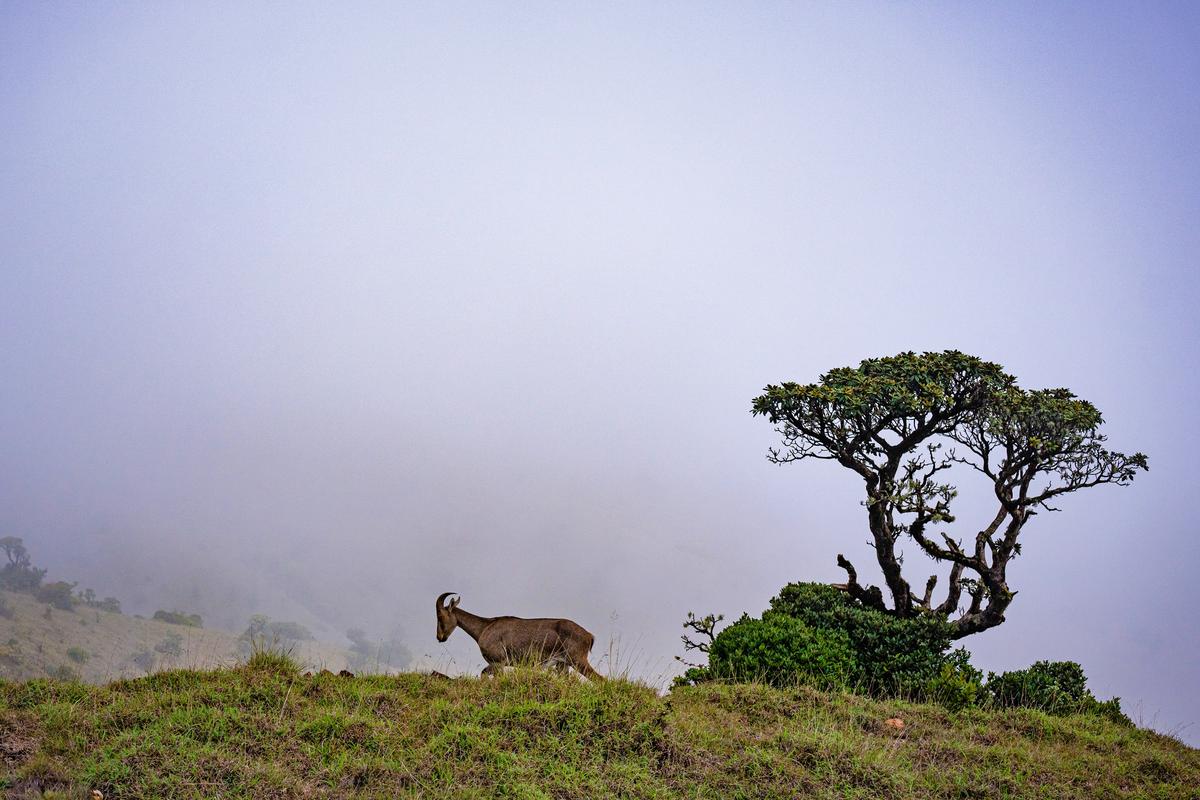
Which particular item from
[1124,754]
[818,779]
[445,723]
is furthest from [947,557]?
[445,723]

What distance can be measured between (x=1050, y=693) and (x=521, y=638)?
8997 mm

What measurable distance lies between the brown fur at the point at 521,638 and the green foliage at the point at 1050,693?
6.92 meters

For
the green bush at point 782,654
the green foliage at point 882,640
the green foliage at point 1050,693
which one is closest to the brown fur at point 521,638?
the green bush at point 782,654

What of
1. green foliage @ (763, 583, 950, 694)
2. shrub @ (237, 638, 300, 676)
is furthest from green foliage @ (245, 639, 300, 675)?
green foliage @ (763, 583, 950, 694)

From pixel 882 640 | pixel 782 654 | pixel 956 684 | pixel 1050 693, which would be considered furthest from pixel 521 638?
pixel 1050 693

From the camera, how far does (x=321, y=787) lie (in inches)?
340

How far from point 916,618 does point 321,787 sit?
1083 centimetres

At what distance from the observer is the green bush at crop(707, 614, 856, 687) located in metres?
14.0

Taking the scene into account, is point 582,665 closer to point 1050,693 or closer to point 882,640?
point 882,640

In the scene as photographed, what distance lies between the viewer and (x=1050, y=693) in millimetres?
15102

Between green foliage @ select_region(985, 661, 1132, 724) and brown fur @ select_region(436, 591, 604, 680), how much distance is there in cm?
692

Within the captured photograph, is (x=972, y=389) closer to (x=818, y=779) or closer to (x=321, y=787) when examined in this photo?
(x=818, y=779)

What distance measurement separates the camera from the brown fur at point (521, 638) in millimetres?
13078

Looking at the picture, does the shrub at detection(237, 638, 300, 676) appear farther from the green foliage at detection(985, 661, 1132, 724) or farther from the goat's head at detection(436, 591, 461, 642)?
the green foliage at detection(985, 661, 1132, 724)
